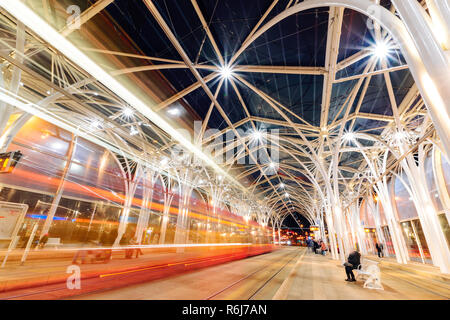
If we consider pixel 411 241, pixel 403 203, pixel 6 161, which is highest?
pixel 403 203

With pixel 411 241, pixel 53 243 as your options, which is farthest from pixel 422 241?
pixel 53 243

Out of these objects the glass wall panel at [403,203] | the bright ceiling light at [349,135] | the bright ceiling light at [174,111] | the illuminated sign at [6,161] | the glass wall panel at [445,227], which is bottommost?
the glass wall panel at [445,227]

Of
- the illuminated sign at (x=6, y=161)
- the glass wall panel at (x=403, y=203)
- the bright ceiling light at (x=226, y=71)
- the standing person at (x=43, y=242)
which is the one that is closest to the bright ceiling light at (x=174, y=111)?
the bright ceiling light at (x=226, y=71)

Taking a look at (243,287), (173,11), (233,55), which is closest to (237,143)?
(233,55)

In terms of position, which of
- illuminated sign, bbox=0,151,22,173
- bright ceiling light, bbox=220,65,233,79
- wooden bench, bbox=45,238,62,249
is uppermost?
bright ceiling light, bbox=220,65,233,79

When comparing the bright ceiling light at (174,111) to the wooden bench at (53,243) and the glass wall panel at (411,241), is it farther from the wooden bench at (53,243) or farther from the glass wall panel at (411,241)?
the glass wall panel at (411,241)

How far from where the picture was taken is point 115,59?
9758 mm

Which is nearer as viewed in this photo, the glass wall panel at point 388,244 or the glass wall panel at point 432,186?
the glass wall panel at point 432,186

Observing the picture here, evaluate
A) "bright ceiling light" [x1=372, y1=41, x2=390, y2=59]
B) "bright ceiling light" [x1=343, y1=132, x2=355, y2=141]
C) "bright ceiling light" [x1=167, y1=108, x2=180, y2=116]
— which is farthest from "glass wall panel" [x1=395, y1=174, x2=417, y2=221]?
"bright ceiling light" [x1=167, y1=108, x2=180, y2=116]

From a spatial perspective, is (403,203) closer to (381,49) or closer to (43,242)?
(381,49)

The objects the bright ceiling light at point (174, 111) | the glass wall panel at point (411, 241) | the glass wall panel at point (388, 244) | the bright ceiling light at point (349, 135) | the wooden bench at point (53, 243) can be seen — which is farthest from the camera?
the glass wall panel at point (388, 244)

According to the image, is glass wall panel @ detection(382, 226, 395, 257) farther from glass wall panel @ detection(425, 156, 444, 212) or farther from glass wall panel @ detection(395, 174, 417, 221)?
glass wall panel @ detection(425, 156, 444, 212)

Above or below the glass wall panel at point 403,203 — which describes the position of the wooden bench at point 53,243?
Result: below

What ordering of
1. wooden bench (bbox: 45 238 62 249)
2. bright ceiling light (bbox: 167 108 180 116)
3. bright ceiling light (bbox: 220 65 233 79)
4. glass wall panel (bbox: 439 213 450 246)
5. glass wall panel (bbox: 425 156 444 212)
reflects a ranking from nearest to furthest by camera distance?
bright ceiling light (bbox: 220 65 233 79), wooden bench (bbox: 45 238 62 249), bright ceiling light (bbox: 167 108 180 116), glass wall panel (bbox: 439 213 450 246), glass wall panel (bbox: 425 156 444 212)
